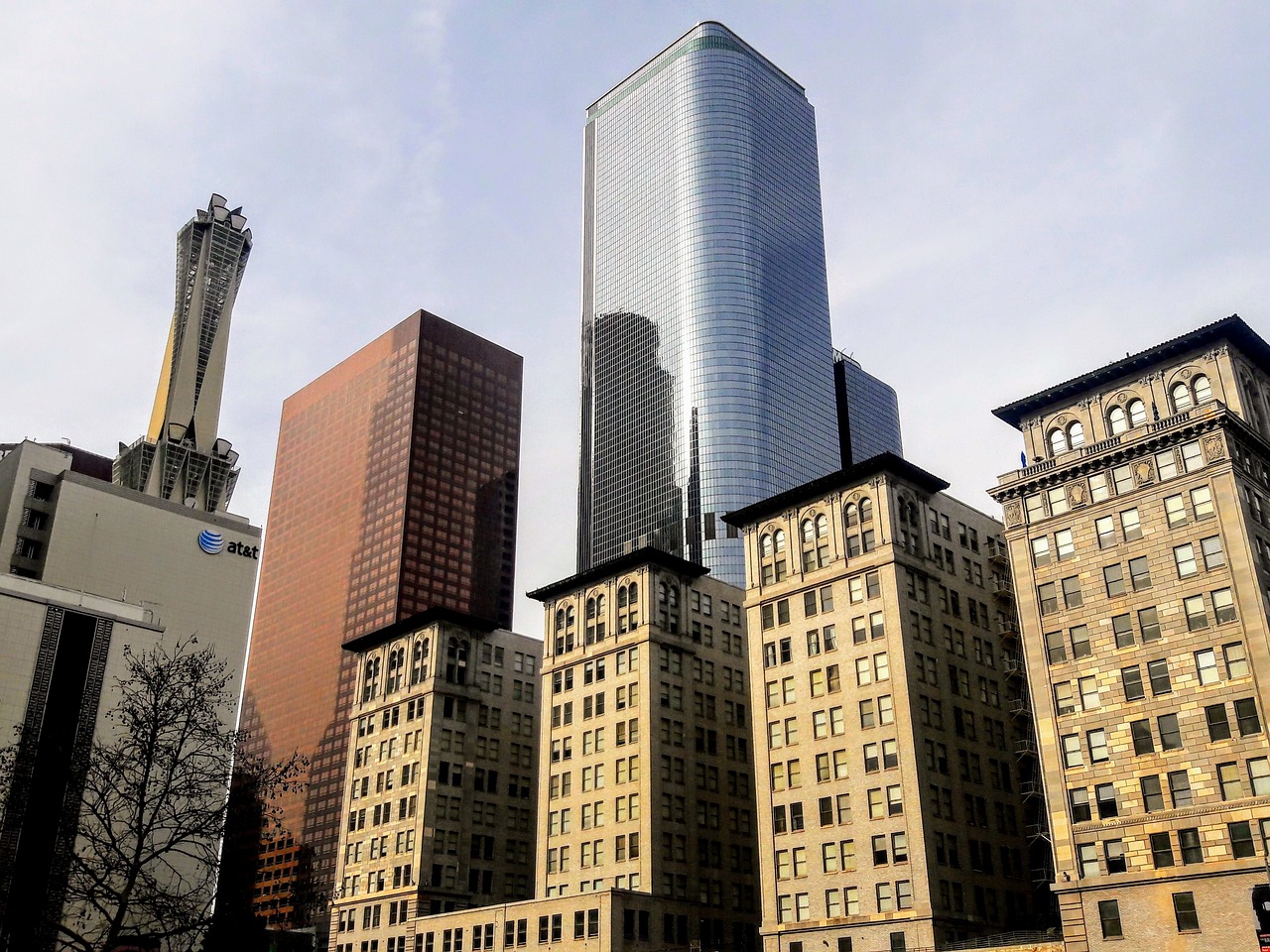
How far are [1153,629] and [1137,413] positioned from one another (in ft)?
56.4

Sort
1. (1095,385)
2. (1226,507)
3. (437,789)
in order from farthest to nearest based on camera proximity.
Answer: (437,789) → (1095,385) → (1226,507)

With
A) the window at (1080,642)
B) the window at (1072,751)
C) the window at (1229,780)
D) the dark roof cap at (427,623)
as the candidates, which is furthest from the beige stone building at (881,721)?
the dark roof cap at (427,623)

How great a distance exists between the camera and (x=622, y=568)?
430ft

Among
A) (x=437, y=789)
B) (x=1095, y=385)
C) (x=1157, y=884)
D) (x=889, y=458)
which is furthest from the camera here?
(x=437, y=789)

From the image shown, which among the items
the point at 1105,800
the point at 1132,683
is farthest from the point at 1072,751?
the point at 1132,683

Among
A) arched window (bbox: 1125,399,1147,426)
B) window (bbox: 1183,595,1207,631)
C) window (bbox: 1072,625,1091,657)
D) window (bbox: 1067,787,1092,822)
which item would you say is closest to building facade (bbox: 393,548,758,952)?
window (bbox: 1067,787,1092,822)

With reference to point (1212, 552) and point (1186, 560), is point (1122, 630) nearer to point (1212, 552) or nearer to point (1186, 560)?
point (1186, 560)

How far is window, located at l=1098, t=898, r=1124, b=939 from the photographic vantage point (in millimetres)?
76500

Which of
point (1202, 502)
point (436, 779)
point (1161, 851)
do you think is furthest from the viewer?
point (436, 779)

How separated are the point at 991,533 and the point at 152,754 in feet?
302

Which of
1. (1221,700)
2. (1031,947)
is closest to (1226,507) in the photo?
(1221,700)

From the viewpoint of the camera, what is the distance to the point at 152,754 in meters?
46.0

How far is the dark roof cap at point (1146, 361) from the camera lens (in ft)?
286

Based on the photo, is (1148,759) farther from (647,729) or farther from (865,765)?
(647,729)
